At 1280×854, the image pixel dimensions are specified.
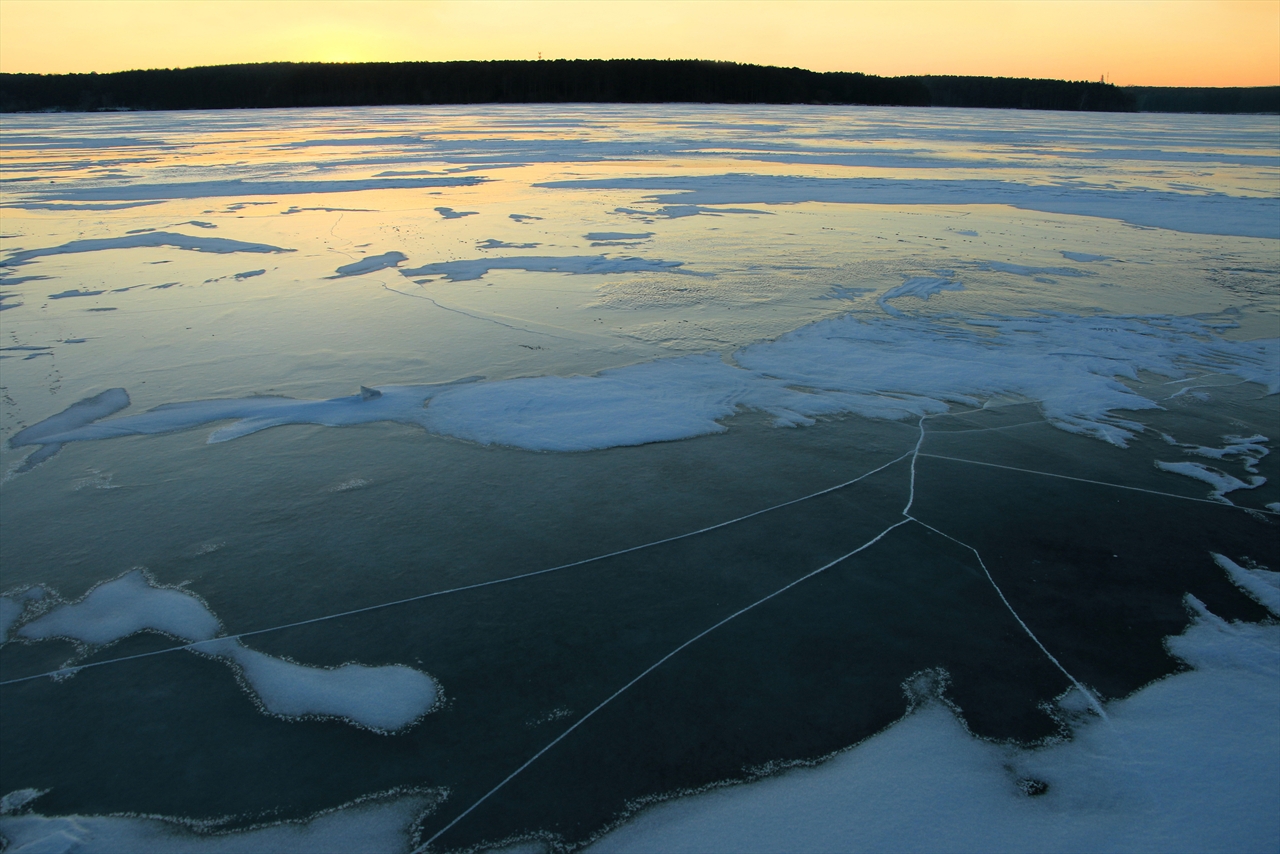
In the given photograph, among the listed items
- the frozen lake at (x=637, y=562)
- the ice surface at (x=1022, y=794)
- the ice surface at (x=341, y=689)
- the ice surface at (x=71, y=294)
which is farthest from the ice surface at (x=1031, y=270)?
the ice surface at (x=71, y=294)

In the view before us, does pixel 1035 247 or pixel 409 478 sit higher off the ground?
pixel 1035 247

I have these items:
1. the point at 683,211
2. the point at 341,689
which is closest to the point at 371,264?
the point at 683,211

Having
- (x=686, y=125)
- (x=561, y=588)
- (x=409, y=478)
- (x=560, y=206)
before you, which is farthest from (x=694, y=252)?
(x=686, y=125)

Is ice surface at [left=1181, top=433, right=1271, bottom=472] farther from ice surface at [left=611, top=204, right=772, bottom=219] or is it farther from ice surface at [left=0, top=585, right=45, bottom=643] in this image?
ice surface at [left=611, top=204, right=772, bottom=219]

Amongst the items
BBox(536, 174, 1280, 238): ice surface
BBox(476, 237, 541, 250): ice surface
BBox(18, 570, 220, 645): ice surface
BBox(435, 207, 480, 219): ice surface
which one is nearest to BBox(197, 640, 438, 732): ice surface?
BBox(18, 570, 220, 645): ice surface

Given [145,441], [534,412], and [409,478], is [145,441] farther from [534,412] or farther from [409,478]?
[534,412]

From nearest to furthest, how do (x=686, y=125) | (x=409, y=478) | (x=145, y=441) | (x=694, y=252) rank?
(x=409, y=478), (x=145, y=441), (x=694, y=252), (x=686, y=125)
